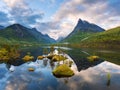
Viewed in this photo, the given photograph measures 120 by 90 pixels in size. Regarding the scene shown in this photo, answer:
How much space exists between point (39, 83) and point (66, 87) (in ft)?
28.8

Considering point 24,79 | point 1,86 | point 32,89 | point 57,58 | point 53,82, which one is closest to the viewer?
point 32,89

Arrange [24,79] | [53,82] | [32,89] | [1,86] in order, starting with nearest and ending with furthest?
[32,89] → [1,86] → [53,82] → [24,79]

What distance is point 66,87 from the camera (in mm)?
49812

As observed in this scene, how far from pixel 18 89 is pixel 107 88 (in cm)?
2191

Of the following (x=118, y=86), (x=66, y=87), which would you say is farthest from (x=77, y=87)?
(x=118, y=86)

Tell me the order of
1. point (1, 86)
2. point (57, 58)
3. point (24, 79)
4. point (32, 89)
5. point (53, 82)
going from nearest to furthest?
point (32, 89) → point (1, 86) → point (53, 82) → point (24, 79) → point (57, 58)

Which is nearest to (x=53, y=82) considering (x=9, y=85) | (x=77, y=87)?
(x=77, y=87)

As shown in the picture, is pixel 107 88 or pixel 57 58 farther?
pixel 57 58

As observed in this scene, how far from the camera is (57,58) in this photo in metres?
102

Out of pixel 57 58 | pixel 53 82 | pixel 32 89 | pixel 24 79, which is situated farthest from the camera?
pixel 57 58

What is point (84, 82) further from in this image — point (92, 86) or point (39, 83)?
point (39, 83)

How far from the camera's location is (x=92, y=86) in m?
51.0

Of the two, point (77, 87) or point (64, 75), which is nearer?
point (77, 87)

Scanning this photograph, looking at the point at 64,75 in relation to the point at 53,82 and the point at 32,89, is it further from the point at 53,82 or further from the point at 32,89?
the point at 32,89
